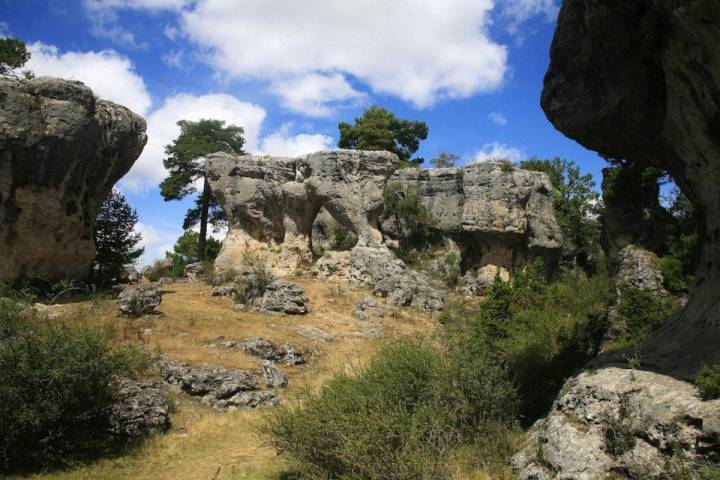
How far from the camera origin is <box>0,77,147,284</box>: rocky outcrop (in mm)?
19500

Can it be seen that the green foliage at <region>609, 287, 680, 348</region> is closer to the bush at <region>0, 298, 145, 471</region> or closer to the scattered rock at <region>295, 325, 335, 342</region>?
the scattered rock at <region>295, 325, 335, 342</region>

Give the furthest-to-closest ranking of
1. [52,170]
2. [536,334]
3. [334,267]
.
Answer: [334,267], [52,170], [536,334]

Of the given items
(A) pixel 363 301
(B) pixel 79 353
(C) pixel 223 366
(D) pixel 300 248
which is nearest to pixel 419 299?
(A) pixel 363 301

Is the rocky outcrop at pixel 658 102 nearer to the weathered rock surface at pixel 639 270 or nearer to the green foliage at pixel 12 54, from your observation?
the weathered rock surface at pixel 639 270

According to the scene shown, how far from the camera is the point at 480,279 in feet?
92.0

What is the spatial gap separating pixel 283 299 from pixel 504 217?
40.4 ft

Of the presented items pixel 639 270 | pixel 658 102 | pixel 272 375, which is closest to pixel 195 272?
pixel 272 375

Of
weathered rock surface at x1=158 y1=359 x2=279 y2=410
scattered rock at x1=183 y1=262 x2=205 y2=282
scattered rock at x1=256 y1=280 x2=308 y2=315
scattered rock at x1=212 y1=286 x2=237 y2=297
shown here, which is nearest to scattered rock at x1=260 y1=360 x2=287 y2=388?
weathered rock surface at x1=158 y1=359 x2=279 y2=410

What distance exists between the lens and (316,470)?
8344 millimetres

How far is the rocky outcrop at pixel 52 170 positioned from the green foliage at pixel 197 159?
1145cm

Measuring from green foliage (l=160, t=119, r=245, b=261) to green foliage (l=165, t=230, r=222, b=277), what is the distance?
1.17m

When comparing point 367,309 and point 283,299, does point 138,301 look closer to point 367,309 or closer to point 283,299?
point 283,299

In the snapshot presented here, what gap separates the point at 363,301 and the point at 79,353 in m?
13.9

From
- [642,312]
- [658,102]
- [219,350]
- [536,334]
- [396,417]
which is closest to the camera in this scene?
[396,417]
